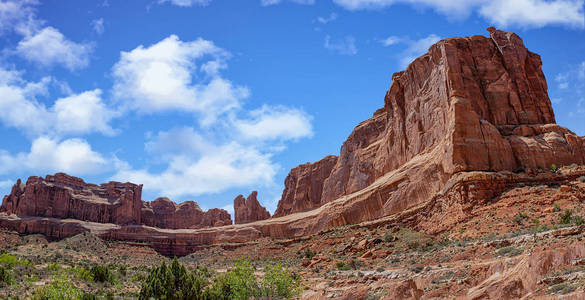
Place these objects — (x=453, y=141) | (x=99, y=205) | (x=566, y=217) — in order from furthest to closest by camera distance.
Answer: (x=99, y=205)
(x=453, y=141)
(x=566, y=217)

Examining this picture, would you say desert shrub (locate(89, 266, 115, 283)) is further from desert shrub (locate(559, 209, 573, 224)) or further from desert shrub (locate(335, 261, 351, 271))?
desert shrub (locate(559, 209, 573, 224))

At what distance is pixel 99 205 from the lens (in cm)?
10125

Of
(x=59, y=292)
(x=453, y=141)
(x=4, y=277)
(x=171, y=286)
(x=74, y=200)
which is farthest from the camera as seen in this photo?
(x=74, y=200)

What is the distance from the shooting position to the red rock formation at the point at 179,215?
374 feet

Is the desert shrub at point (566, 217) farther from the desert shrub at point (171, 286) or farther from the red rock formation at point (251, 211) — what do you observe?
the red rock formation at point (251, 211)

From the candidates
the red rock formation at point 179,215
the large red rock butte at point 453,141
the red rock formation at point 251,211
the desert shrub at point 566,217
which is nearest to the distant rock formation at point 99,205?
the red rock formation at point 179,215

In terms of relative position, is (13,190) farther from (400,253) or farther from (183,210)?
(400,253)

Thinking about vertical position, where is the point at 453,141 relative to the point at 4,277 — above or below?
above

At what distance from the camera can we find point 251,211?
10850cm

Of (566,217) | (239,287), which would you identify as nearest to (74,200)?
(239,287)

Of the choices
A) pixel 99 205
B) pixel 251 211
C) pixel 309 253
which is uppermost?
pixel 99 205

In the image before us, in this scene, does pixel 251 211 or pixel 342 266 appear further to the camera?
pixel 251 211

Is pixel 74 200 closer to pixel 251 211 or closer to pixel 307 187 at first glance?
pixel 251 211

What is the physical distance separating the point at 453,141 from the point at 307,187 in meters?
54.7
